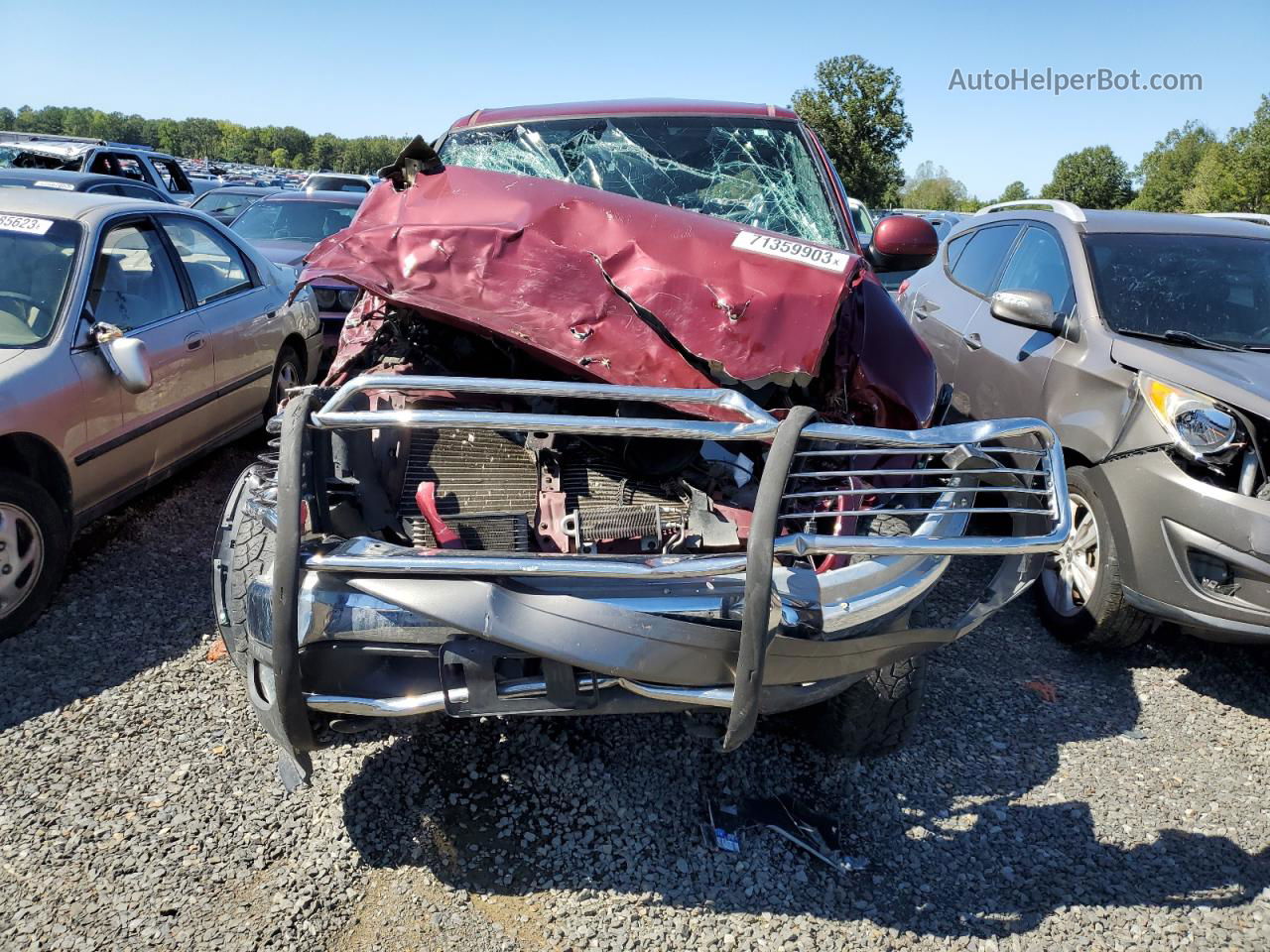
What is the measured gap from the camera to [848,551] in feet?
6.45

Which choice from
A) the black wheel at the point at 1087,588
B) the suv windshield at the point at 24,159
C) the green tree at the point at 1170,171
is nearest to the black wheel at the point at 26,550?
the black wheel at the point at 1087,588

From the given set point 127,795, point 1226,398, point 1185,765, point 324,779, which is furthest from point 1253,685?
point 127,795

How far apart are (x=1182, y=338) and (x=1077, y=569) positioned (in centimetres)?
111


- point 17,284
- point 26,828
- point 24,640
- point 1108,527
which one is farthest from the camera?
point 17,284

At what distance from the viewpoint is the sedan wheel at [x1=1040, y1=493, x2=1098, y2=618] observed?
3.64 meters

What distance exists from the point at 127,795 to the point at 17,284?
8.00ft

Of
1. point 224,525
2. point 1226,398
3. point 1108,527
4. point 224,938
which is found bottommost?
point 224,938

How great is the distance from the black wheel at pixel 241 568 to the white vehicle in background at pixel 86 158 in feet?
32.9

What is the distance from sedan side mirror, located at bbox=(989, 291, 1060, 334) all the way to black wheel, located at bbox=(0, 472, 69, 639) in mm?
4265

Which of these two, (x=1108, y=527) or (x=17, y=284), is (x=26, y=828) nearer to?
(x=17, y=284)

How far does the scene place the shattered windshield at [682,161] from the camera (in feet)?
12.3

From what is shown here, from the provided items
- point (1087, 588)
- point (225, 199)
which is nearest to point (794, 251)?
point (1087, 588)

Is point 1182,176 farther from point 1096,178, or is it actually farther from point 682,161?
point 682,161

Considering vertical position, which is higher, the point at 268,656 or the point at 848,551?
the point at 848,551
